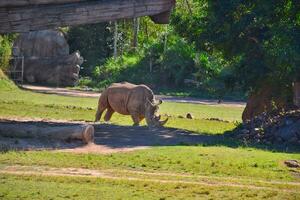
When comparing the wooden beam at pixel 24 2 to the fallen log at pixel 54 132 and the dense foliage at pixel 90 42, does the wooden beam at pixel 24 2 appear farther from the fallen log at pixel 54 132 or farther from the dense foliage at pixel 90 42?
the dense foliage at pixel 90 42

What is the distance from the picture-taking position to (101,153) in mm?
18203

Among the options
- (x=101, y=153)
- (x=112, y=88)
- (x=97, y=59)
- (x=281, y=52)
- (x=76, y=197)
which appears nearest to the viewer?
(x=76, y=197)

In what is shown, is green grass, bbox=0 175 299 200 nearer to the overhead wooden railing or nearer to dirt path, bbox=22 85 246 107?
the overhead wooden railing

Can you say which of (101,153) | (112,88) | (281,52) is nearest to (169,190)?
(101,153)

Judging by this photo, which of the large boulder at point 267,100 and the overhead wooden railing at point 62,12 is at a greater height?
the overhead wooden railing at point 62,12

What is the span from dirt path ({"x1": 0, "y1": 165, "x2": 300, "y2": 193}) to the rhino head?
8250 millimetres

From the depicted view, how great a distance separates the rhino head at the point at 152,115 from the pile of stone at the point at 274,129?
2.64 meters

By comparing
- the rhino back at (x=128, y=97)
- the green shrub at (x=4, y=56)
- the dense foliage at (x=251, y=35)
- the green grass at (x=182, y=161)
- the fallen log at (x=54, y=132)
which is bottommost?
the green grass at (x=182, y=161)

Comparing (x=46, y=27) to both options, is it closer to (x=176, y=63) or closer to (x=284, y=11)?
(x=284, y=11)

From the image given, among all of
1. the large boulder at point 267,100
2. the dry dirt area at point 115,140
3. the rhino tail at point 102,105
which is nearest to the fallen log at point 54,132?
the dry dirt area at point 115,140

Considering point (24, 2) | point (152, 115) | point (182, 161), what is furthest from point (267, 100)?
point (24, 2)

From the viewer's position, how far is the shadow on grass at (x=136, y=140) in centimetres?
1879

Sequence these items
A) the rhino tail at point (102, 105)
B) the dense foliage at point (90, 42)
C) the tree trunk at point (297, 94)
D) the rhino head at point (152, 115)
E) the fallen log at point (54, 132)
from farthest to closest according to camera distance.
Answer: the dense foliage at point (90, 42) → the rhino tail at point (102, 105) → the rhino head at point (152, 115) → the tree trunk at point (297, 94) → the fallen log at point (54, 132)

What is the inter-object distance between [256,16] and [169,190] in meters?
10.9
